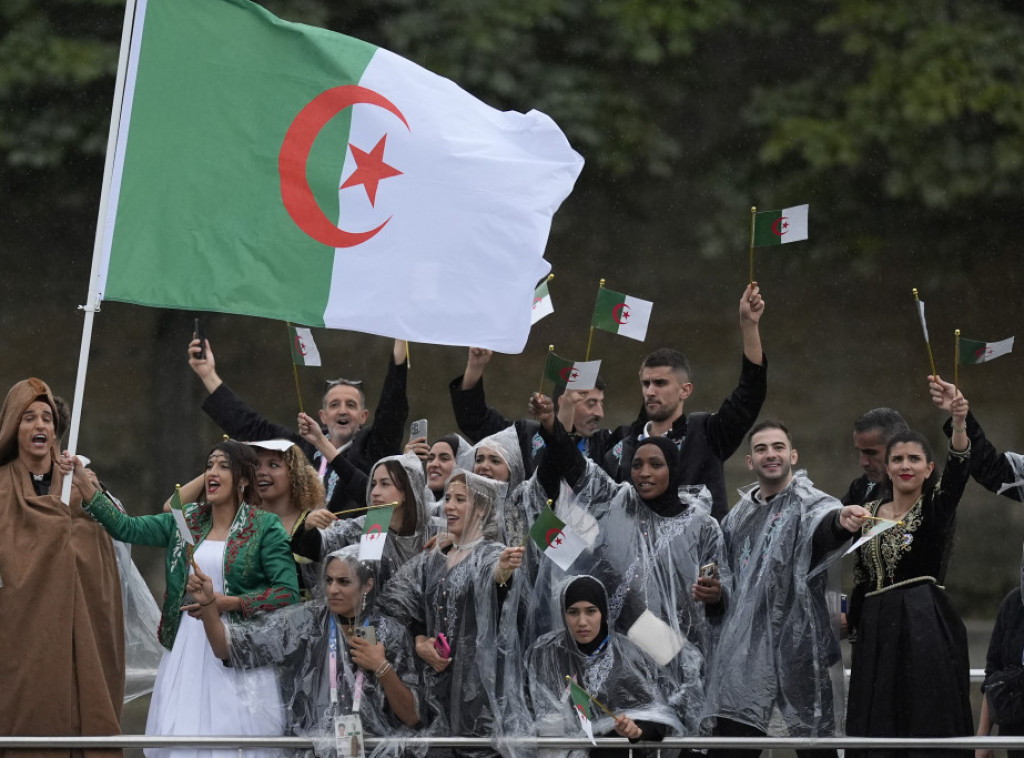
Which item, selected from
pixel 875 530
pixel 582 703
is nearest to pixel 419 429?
pixel 582 703

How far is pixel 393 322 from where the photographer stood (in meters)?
6.04

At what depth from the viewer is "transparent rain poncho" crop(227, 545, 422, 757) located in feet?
18.8

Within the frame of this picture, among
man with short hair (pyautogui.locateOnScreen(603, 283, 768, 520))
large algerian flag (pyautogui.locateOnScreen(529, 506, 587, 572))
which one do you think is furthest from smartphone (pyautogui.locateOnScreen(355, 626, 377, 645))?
man with short hair (pyautogui.locateOnScreen(603, 283, 768, 520))

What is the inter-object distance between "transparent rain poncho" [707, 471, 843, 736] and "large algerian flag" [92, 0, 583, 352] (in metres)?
1.18

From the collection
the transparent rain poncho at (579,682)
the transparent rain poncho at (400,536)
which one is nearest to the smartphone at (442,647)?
the transparent rain poncho at (579,682)

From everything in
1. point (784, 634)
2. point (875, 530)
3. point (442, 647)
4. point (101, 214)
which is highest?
point (101, 214)

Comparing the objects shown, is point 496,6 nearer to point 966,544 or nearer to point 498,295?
point 966,544

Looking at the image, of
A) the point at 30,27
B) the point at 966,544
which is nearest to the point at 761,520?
the point at 966,544

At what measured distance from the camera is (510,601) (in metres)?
5.88

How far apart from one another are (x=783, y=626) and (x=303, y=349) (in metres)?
2.31

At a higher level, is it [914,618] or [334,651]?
[914,618]

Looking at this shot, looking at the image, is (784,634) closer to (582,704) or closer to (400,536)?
(582,704)

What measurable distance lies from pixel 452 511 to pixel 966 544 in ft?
23.3

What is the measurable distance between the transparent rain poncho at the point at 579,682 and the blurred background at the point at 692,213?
633cm
